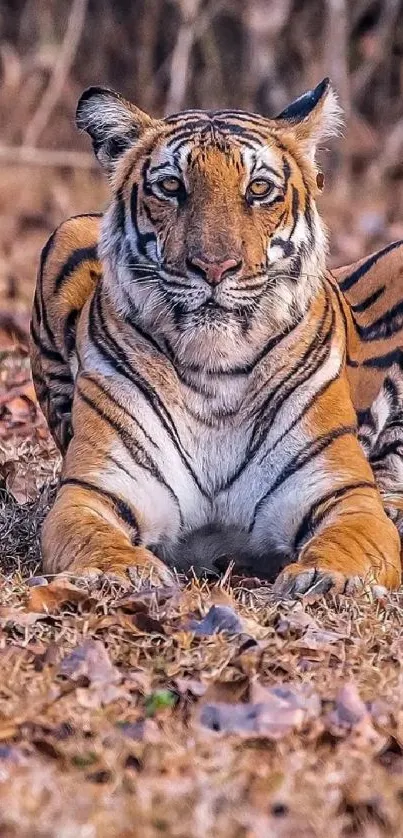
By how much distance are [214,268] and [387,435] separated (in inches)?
62.4

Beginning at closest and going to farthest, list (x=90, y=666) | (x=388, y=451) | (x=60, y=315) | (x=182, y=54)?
(x=90, y=666) → (x=388, y=451) → (x=60, y=315) → (x=182, y=54)

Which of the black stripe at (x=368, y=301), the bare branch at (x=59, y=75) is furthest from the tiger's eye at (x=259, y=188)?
the bare branch at (x=59, y=75)

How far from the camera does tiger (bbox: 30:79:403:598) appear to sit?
4.83 m

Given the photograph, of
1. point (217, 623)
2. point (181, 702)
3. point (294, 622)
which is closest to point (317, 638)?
point (294, 622)

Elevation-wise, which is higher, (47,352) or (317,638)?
(317,638)

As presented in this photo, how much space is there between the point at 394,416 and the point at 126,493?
4.70 ft

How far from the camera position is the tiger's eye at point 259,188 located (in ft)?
16.4

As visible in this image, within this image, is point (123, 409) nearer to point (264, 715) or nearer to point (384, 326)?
point (384, 326)

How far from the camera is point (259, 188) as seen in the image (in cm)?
502

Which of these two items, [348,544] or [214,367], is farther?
[214,367]

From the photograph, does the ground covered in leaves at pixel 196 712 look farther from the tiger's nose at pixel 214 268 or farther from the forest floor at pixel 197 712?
the tiger's nose at pixel 214 268

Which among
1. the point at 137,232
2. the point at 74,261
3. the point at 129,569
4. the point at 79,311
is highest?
the point at 137,232

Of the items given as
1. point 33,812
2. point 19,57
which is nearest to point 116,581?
point 33,812

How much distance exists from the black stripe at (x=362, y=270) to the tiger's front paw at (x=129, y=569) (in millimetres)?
2182
